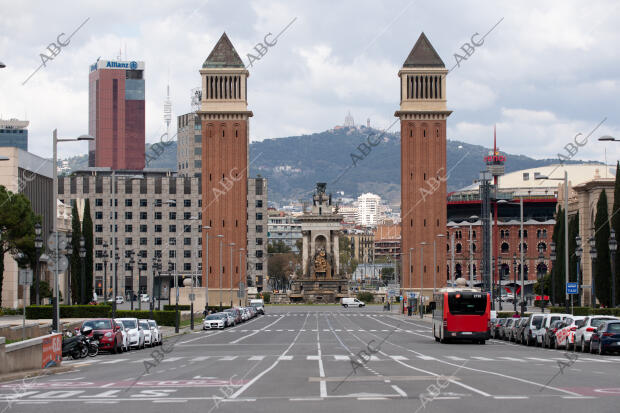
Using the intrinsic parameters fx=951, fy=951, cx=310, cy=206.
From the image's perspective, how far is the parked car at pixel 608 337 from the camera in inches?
1331

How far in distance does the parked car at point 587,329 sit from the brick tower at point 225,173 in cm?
8603

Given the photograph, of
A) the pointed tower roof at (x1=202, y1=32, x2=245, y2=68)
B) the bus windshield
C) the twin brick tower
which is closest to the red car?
the bus windshield

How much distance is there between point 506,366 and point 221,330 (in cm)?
4219

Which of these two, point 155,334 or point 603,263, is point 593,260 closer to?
point 603,263

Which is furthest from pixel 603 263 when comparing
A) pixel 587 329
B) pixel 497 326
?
pixel 587 329

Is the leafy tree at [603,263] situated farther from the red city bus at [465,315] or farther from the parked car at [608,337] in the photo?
the parked car at [608,337]

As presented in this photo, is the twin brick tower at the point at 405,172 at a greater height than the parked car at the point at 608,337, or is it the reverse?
the twin brick tower at the point at 405,172

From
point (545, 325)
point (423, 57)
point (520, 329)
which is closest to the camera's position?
point (545, 325)

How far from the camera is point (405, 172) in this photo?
12206 centimetres

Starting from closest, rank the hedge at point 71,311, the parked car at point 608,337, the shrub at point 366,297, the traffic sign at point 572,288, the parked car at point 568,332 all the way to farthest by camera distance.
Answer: the parked car at point 608,337 < the parked car at point 568,332 < the traffic sign at point 572,288 < the hedge at point 71,311 < the shrub at point 366,297

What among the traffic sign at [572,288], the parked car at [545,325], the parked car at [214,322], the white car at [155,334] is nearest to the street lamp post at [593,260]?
the traffic sign at [572,288]

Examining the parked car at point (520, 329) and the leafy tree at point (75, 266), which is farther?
the leafy tree at point (75, 266)

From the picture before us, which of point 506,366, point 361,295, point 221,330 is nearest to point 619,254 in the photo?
point 221,330

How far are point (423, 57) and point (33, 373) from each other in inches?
4142
